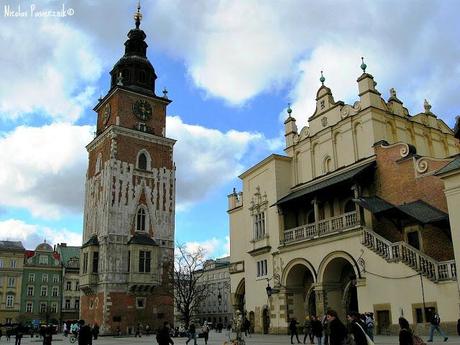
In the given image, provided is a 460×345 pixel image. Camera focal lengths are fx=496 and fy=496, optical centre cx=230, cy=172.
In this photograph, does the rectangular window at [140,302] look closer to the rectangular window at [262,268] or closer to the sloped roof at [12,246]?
the rectangular window at [262,268]

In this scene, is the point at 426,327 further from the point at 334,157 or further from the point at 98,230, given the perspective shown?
the point at 98,230

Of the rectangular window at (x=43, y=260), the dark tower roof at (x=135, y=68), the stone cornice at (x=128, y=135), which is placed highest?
the dark tower roof at (x=135, y=68)

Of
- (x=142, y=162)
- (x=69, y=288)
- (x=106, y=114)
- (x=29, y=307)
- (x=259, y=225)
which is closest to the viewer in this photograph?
(x=259, y=225)

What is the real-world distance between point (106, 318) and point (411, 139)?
3216cm

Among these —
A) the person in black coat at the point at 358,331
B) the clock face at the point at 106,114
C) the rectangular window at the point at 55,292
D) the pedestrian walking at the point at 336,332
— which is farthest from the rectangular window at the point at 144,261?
the person in black coat at the point at 358,331

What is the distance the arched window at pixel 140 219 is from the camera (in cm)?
5306

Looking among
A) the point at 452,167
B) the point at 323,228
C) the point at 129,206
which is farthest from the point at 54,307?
the point at 452,167

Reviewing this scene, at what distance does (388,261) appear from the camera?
24.9 m

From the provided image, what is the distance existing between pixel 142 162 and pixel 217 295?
67895 mm

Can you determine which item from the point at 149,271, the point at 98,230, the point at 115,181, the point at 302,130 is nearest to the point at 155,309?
the point at 149,271

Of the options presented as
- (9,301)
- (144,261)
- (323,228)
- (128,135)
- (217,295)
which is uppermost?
(128,135)

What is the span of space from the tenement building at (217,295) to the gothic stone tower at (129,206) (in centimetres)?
5939

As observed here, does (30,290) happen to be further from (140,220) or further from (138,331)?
(138,331)

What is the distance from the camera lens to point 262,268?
118 feet
